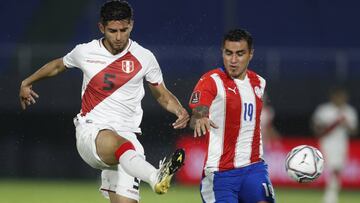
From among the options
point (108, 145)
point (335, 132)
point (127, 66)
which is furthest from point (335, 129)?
point (108, 145)

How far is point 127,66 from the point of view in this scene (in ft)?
28.5

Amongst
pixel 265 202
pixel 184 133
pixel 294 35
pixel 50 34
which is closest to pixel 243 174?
pixel 265 202

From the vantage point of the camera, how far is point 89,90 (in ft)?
28.6

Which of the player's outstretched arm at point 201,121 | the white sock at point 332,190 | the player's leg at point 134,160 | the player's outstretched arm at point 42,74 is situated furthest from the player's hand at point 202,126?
the white sock at point 332,190

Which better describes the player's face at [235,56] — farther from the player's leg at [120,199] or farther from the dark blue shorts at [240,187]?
the player's leg at [120,199]

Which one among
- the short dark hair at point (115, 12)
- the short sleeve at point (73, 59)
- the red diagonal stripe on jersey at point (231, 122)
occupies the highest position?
the short dark hair at point (115, 12)

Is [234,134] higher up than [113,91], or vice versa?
[113,91]

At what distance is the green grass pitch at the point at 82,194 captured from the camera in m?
15.7

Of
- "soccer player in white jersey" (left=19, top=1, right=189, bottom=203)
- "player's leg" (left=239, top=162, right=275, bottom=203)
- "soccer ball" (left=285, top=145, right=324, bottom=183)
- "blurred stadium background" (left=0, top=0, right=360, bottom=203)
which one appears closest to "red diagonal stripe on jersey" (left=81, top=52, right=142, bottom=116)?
"soccer player in white jersey" (left=19, top=1, right=189, bottom=203)

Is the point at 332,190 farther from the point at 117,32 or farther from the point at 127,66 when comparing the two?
the point at 117,32

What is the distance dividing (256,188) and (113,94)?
1516 mm

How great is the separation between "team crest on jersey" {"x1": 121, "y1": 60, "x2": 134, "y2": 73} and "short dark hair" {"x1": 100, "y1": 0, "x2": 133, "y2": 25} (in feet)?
1.38

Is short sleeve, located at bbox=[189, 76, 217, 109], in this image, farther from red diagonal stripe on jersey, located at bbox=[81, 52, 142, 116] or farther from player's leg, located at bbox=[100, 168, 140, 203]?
player's leg, located at bbox=[100, 168, 140, 203]

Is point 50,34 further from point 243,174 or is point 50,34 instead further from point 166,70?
point 243,174
